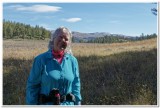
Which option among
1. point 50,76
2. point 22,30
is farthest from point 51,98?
point 22,30

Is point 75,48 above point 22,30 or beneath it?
beneath

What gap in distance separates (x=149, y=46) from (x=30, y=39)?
194 centimetres

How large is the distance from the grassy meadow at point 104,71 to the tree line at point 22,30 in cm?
12

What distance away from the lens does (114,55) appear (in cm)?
647

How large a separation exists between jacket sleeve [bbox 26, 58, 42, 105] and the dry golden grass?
2622 mm

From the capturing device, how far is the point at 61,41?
8.84 feet

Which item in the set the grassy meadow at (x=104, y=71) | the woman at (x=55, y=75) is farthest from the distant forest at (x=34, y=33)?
the woman at (x=55, y=75)

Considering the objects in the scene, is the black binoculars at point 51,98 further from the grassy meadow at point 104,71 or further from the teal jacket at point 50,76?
the grassy meadow at point 104,71

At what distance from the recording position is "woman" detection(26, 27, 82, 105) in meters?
2.70

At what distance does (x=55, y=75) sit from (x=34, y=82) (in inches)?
6.7

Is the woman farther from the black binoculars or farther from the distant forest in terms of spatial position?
the distant forest

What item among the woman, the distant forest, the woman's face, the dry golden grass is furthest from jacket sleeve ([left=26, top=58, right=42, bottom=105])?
the dry golden grass

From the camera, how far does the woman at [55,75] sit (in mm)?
2699

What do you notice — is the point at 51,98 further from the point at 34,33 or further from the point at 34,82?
the point at 34,33
